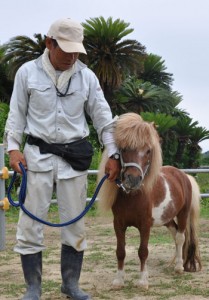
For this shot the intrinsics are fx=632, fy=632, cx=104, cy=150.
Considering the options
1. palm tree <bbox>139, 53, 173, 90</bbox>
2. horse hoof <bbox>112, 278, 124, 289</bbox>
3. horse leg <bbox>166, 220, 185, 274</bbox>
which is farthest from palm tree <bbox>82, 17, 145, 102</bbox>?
horse hoof <bbox>112, 278, 124, 289</bbox>

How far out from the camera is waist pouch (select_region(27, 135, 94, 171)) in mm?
3932

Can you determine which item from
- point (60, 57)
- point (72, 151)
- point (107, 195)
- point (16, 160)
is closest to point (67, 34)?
point (60, 57)

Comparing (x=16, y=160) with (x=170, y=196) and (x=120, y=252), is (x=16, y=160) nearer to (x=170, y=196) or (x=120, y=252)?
(x=120, y=252)

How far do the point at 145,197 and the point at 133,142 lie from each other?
0.60 m

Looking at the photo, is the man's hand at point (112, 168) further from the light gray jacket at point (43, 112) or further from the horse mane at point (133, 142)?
the light gray jacket at point (43, 112)

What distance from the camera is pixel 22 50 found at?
667 inches

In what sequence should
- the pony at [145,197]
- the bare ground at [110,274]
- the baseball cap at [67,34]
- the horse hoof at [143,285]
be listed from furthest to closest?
the horse hoof at [143,285]
the bare ground at [110,274]
the pony at [145,197]
the baseball cap at [67,34]

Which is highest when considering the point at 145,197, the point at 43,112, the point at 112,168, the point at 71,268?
the point at 43,112

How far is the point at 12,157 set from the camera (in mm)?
3938

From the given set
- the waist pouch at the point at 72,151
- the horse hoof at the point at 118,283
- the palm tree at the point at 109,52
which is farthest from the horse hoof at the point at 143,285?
the palm tree at the point at 109,52

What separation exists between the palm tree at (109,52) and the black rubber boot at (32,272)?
503 inches

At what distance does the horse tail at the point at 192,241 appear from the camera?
18.2 ft

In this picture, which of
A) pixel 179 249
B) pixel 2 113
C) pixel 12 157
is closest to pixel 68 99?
pixel 12 157

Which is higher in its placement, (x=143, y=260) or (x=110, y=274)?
(x=143, y=260)
